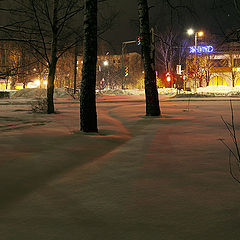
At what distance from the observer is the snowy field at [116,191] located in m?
3.15

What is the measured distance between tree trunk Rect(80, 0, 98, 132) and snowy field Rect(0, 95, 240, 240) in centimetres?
157

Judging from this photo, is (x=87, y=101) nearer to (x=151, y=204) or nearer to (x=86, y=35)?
(x=86, y=35)

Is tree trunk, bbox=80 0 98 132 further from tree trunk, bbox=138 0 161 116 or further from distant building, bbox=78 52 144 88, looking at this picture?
distant building, bbox=78 52 144 88

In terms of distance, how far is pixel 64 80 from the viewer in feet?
311

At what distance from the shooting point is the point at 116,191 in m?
4.37

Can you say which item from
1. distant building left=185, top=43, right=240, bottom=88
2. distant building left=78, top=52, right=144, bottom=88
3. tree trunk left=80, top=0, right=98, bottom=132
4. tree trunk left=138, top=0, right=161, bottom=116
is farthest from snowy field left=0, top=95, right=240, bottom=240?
distant building left=78, top=52, right=144, bottom=88

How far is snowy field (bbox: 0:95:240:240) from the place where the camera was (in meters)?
3.15

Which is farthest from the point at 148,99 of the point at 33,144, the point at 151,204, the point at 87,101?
the point at 151,204

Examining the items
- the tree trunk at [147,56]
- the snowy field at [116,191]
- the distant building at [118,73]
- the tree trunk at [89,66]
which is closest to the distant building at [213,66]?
the distant building at [118,73]

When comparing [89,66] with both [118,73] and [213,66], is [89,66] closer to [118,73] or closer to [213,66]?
[213,66]

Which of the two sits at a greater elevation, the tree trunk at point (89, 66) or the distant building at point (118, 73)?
the distant building at point (118, 73)

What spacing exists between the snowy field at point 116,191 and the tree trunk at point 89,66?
1567mm

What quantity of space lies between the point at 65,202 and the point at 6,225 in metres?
0.82

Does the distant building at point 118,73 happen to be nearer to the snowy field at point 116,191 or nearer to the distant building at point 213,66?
the distant building at point 213,66
